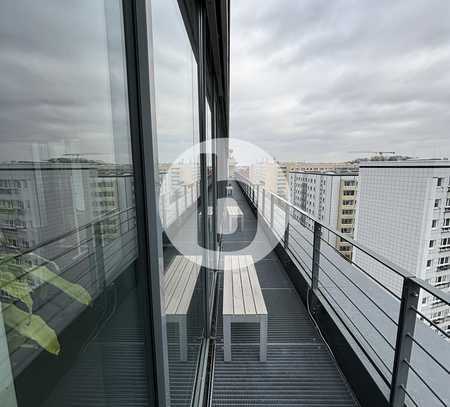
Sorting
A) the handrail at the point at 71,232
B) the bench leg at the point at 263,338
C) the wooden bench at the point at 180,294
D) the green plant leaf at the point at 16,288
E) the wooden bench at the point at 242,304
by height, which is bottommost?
the bench leg at the point at 263,338

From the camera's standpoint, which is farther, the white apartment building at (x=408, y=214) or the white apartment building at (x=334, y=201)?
the white apartment building at (x=334, y=201)

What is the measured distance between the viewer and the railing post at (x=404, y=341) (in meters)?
0.82

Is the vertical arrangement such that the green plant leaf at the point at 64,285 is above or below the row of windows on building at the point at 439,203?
above

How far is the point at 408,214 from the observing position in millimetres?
1571

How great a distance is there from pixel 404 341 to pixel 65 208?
3.48 feet

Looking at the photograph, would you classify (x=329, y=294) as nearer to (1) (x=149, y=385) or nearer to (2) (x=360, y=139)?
(1) (x=149, y=385)

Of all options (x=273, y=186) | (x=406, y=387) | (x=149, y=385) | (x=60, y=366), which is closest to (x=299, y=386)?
(x=406, y=387)

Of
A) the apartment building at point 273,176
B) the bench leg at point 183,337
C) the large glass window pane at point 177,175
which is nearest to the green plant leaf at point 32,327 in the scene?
the large glass window pane at point 177,175

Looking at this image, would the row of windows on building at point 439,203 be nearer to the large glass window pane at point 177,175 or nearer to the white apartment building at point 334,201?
the white apartment building at point 334,201

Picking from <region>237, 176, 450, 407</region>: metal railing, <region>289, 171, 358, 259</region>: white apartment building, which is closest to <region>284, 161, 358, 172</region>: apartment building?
<region>289, 171, 358, 259</region>: white apartment building
